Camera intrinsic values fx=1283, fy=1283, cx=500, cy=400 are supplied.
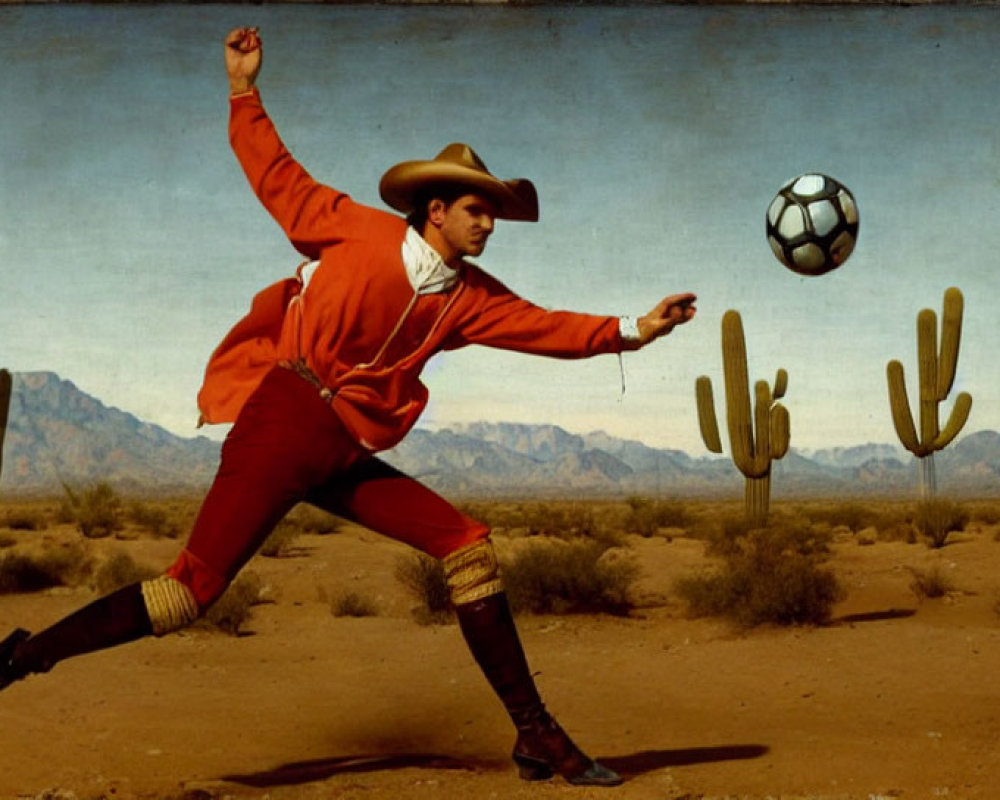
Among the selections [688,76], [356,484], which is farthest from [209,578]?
[688,76]

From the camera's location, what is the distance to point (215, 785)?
573 centimetres

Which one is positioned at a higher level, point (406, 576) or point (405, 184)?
point (405, 184)

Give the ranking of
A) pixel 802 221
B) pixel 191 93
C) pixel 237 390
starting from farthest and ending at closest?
1. pixel 191 93
2. pixel 802 221
3. pixel 237 390

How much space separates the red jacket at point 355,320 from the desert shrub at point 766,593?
210 inches

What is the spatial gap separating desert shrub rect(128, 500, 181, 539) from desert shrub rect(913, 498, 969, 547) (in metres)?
10.0

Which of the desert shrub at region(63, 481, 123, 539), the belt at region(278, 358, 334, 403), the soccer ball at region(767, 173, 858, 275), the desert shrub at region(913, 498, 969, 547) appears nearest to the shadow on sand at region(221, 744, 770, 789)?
the belt at region(278, 358, 334, 403)

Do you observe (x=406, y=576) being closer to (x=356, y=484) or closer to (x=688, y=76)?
(x=688, y=76)

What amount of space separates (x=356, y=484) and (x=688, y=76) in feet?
14.8

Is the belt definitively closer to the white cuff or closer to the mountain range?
the white cuff

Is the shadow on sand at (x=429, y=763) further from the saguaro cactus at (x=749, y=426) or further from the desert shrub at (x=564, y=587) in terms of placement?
the saguaro cactus at (x=749, y=426)

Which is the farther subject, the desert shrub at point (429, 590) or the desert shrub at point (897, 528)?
the desert shrub at point (897, 528)

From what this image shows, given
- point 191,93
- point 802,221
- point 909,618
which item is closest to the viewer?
point 802,221

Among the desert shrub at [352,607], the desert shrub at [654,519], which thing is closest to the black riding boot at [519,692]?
the desert shrub at [352,607]

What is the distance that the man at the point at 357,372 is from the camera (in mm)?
5070
